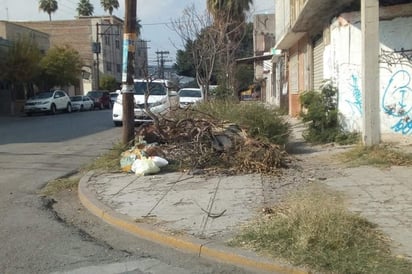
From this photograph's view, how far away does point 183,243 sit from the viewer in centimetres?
645

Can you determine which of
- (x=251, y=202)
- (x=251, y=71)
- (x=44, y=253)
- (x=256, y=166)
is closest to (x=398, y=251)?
(x=251, y=202)

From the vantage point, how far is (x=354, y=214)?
6879mm

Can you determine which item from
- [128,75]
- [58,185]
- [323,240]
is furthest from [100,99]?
[323,240]

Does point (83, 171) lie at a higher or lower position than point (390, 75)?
lower

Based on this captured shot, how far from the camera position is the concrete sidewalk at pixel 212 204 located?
6316 millimetres

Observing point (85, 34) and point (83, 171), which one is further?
point (85, 34)

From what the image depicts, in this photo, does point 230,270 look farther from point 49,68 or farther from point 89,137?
point 49,68

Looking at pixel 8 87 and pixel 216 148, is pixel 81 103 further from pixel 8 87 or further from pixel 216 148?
pixel 216 148

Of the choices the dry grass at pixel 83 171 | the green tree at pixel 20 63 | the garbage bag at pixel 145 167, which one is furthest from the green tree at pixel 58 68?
the garbage bag at pixel 145 167

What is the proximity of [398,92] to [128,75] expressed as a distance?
20.2 feet

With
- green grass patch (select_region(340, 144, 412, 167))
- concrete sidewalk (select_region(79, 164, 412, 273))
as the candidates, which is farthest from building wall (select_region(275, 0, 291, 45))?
concrete sidewalk (select_region(79, 164, 412, 273))

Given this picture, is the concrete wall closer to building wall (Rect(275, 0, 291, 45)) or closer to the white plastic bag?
the white plastic bag

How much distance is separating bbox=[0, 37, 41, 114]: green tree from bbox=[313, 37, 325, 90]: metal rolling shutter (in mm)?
24441

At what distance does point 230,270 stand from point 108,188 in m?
4.42
